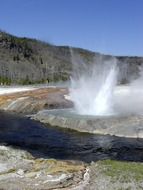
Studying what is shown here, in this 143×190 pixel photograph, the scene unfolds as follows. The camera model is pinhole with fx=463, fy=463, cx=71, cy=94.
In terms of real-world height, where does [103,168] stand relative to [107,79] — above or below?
below

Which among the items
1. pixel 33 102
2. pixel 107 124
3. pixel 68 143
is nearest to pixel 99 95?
pixel 107 124

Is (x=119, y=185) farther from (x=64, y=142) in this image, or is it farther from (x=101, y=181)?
(x=64, y=142)

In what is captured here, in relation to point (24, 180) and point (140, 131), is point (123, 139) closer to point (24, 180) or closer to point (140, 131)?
point (140, 131)

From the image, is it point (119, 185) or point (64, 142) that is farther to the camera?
point (64, 142)

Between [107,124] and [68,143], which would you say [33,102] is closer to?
[107,124]

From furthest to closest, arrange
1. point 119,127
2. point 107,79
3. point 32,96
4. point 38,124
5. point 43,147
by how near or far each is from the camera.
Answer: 1. point 32,96
2. point 107,79
3. point 38,124
4. point 119,127
5. point 43,147

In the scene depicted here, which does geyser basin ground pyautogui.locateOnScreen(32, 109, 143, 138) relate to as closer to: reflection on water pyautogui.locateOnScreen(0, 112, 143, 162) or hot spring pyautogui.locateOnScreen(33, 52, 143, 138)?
hot spring pyautogui.locateOnScreen(33, 52, 143, 138)

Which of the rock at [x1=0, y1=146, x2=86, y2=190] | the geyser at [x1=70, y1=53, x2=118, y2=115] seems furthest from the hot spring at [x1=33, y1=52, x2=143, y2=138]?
the rock at [x1=0, y1=146, x2=86, y2=190]

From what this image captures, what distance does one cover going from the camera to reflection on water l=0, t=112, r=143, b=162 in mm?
28472

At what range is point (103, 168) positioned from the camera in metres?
18.5

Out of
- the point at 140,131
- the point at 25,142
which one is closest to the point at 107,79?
A: the point at 140,131

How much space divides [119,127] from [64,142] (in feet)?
18.5

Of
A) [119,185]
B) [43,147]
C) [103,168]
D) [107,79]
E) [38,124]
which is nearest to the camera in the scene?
[119,185]

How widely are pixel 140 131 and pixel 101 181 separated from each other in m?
18.6
